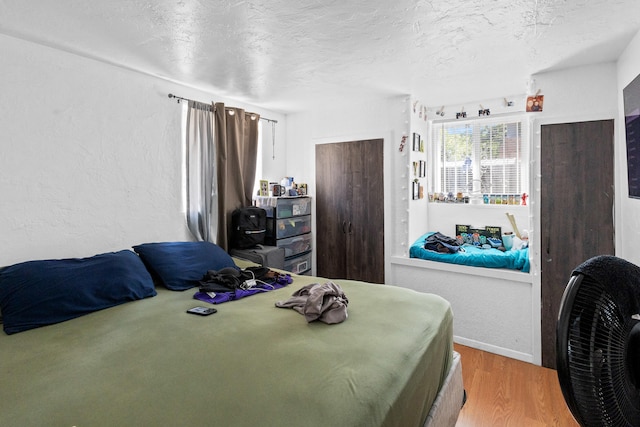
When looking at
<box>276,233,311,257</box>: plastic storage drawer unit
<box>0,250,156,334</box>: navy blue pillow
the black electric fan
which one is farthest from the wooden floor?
<box>0,250,156,334</box>: navy blue pillow

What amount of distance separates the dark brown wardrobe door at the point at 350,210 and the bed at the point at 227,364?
64.2 inches

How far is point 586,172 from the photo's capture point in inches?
104

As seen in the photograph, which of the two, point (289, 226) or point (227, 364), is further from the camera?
point (289, 226)

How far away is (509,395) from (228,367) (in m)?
2.15

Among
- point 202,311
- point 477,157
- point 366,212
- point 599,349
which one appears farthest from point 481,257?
point 599,349

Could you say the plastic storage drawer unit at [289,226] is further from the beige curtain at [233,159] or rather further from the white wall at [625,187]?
the white wall at [625,187]

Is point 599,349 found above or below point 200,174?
below

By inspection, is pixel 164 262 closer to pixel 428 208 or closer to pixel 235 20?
pixel 235 20

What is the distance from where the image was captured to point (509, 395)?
243 centimetres

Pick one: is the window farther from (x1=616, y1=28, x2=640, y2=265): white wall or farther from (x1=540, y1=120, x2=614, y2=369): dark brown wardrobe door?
(x1=616, y1=28, x2=640, y2=265): white wall

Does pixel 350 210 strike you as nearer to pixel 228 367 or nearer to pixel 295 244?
→ pixel 295 244

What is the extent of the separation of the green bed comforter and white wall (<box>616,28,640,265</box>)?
1.40 m

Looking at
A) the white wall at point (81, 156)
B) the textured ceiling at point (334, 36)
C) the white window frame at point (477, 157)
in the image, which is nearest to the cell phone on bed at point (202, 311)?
the white wall at point (81, 156)

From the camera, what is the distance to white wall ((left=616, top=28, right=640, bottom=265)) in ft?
7.10
